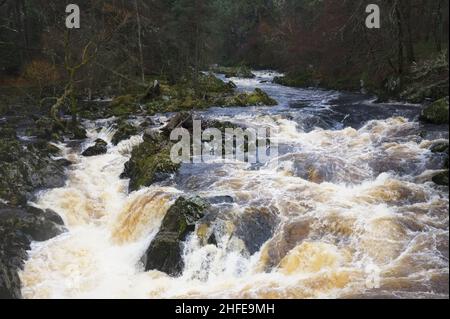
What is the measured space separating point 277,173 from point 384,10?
13339mm

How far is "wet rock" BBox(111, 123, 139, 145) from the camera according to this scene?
1789 cm

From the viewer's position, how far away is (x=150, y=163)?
14.1m

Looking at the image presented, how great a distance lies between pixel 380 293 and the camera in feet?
24.9

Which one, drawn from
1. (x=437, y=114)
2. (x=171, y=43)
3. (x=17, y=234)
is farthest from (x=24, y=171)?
(x=171, y=43)

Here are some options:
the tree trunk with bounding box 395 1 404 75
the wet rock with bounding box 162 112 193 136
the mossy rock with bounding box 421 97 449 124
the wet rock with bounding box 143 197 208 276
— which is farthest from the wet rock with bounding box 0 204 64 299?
the tree trunk with bounding box 395 1 404 75

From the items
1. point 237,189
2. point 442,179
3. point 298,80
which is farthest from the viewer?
point 298,80

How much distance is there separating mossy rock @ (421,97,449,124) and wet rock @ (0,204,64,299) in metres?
12.2

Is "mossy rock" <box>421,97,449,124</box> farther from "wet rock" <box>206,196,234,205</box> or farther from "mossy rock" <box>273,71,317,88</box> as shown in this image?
"mossy rock" <box>273,71,317,88</box>

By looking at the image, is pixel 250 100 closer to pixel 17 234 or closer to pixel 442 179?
pixel 442 179

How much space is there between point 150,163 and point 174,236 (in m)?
4.55
